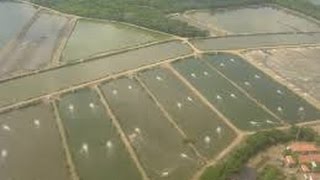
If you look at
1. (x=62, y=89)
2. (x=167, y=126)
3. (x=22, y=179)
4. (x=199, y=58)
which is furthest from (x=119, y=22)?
(x=22, y=179)

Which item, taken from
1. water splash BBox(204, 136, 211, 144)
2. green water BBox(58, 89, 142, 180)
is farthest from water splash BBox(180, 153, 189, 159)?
green water BBox(58, 89, 142, 180)

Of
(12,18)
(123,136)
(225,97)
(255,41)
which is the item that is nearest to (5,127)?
(123,136)

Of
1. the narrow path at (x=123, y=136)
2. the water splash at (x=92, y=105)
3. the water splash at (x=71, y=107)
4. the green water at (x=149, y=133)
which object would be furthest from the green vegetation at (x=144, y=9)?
the water splash at (x=71, y=107)

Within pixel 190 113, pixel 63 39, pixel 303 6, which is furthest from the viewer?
pixel 303 6

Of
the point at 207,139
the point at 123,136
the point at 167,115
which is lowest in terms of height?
the point at 207,139

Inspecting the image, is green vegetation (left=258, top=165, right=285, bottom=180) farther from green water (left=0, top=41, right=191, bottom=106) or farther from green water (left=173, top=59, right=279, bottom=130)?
green water (left=0, top=41, right=191, bottom=106)

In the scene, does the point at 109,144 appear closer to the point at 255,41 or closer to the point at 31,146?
the point at 31,146

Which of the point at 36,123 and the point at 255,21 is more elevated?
the point at 36,123
